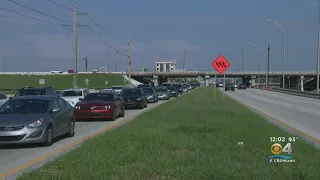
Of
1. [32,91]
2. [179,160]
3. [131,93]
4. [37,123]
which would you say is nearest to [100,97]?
[32,91]

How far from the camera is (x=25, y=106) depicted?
1462cm

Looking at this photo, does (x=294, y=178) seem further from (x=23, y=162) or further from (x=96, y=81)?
(x=96, y=81)

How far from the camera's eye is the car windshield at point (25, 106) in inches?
566

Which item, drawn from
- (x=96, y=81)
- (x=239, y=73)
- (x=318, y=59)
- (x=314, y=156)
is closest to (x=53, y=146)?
(x=314, y=156)

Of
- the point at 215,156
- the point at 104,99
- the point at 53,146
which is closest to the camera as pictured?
the point at 215,156

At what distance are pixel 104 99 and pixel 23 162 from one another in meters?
13.8

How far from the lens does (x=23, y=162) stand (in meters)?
10.9

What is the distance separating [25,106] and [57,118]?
977 mm

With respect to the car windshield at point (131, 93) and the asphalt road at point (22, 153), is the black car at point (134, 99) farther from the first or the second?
the asphalt road at point (22, 153)

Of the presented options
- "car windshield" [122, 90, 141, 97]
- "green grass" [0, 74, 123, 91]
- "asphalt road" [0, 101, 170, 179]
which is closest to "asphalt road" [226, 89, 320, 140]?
"asphalt road" [0, 101, 170, 179]

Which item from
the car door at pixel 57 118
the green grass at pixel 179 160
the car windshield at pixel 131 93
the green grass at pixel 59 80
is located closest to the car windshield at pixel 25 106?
the car door at pixel 57 118

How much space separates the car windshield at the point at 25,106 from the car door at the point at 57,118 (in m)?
0.25

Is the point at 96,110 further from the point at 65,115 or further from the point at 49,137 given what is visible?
the point at 49,137

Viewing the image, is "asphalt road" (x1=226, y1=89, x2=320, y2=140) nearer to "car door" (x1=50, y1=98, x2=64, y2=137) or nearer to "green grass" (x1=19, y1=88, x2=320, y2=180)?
"green grass" (x1=19, y1=88, x2=320, y2=180)
